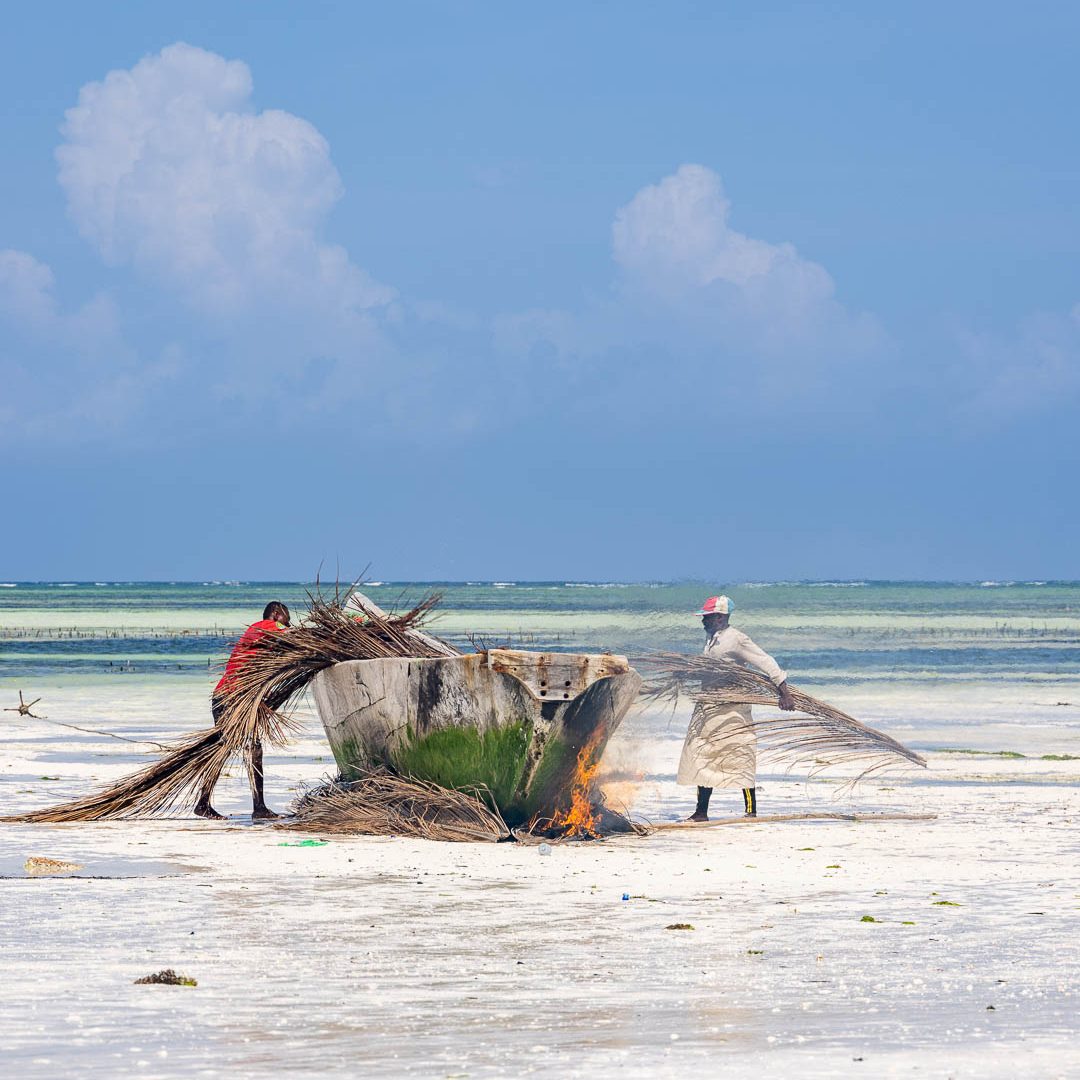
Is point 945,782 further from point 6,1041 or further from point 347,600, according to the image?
point 6,1041

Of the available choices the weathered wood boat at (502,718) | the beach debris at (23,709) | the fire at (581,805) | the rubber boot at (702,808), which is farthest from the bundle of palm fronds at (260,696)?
the beach debris at (23,709)

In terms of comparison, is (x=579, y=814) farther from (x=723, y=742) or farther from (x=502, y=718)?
(x=723, y=742)

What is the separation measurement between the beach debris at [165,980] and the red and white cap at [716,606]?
6.39 meters

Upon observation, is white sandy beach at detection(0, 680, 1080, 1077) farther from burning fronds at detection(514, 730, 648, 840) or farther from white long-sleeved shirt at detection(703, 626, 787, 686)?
white long-sleeved shirt at detection(703, 626, 787, 686)

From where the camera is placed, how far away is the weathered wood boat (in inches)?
429

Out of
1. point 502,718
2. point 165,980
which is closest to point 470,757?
point 502,718

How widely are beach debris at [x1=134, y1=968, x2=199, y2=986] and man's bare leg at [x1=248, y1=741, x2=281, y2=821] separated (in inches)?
213

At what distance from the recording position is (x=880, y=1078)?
207 inches

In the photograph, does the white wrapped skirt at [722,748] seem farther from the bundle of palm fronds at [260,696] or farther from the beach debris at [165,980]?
the beach debris at [165,980]

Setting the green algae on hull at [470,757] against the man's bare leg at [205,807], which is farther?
the man's bare leg at [205,807]

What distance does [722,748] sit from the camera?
12.2 metres

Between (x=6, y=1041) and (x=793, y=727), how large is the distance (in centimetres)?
765

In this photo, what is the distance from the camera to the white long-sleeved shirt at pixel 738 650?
1211 cm

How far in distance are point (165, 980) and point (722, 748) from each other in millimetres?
6238
